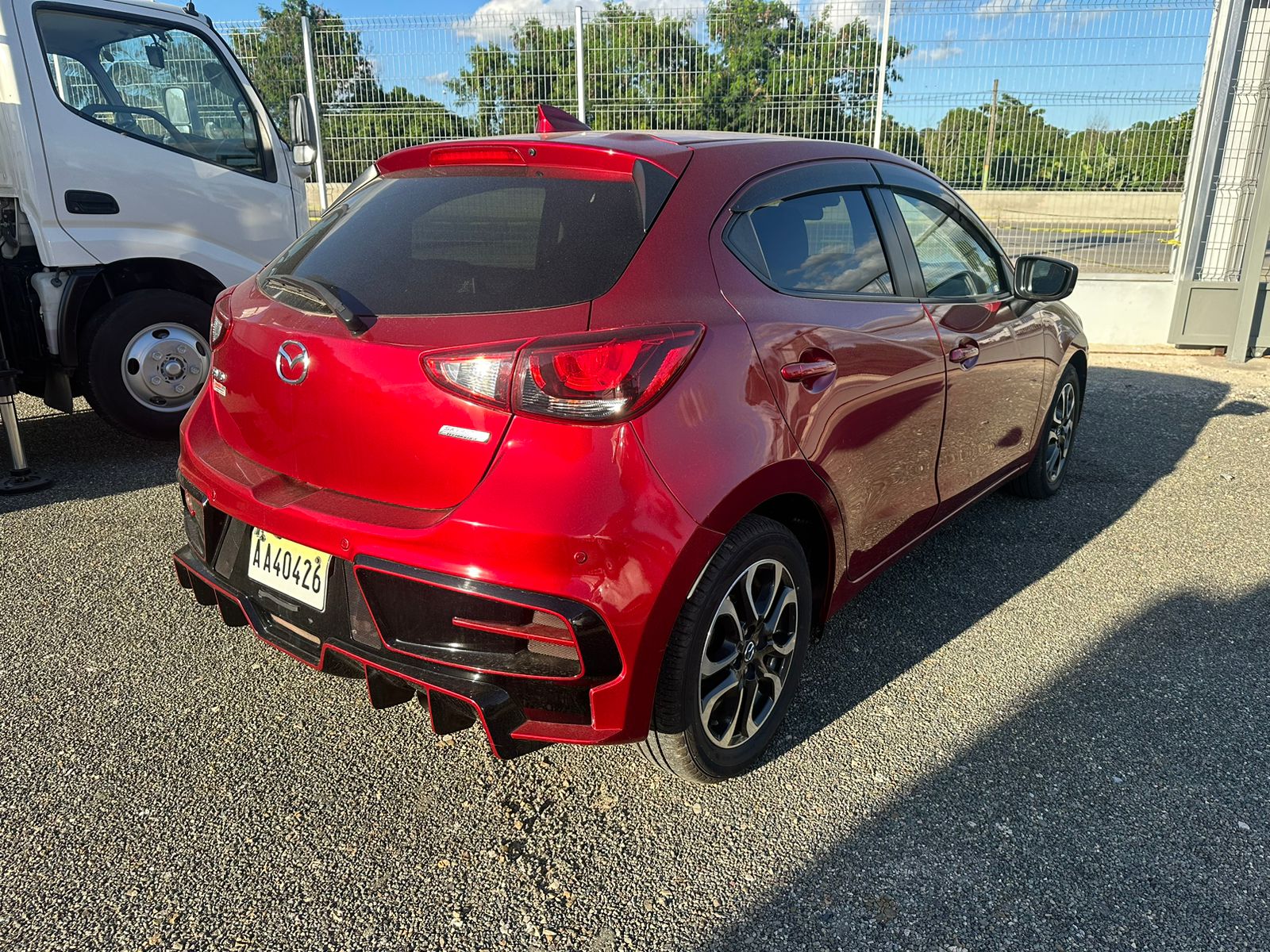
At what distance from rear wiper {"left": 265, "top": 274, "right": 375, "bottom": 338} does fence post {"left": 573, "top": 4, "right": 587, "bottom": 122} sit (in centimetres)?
787

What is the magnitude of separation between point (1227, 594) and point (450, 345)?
133 inches

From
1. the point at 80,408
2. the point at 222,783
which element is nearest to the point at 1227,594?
the point at 222,783

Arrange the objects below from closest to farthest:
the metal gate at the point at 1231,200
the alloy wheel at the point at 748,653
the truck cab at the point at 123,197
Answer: the alloy wheel at the point at 748,653, the truck cab at the point at 123,197, the metal gate at the point at 1231,200

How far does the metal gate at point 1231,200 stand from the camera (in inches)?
330

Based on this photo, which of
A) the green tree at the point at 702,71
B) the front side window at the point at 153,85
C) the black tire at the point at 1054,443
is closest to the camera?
the black tire at the point at 1054,443

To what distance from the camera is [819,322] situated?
2.59 meters

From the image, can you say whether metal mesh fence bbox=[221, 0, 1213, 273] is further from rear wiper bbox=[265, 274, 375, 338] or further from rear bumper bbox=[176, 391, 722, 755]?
rear bumper bbox=[176, 391, 722, 755]

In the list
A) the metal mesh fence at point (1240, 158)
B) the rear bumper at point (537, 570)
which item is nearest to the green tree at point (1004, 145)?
the metal mesh fence at point (1240, 158)

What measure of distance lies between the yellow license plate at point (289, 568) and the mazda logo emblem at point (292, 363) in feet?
1.28

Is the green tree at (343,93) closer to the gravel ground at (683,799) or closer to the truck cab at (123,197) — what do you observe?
the truck cab at (123,197)

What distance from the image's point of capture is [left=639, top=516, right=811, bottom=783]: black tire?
2.22 m

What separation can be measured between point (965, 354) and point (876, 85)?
712 cm

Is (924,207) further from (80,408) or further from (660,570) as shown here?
(80,408)

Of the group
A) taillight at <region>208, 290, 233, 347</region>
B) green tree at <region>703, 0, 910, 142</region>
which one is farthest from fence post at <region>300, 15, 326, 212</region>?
taillight at <region>208, 290, 233, 347</region>
